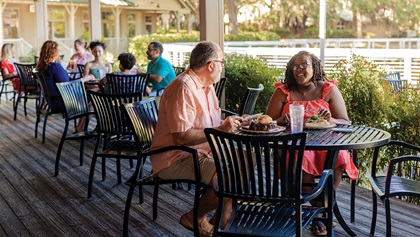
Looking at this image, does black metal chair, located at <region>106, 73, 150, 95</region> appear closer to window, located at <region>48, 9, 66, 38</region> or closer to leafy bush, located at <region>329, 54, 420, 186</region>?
leafy bush, located at <region>329, 54, 420, 186</region>

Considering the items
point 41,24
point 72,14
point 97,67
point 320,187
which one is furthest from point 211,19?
point 72,14

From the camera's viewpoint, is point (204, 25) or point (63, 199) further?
point (204, 25)

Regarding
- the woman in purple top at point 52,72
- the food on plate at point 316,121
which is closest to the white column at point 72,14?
the woman in purple top at point 52,72

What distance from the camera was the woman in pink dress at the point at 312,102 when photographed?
161 inches

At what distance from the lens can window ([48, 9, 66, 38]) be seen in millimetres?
23159

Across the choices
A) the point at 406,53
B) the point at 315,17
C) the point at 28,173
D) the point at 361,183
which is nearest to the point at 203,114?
the point at 361,183

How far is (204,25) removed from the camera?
21.7ft

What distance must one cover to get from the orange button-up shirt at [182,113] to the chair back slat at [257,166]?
0.56 meters

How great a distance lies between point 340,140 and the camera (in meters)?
3.48

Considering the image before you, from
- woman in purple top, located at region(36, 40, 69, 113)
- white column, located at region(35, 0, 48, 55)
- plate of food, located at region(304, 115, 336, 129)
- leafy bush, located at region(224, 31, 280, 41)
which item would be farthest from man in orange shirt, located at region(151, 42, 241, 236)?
leafy bush, located at region(224, 31, 280, 41)

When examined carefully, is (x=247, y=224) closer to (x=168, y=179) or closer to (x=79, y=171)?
(x=168, y=179)

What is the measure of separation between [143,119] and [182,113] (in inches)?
30.6

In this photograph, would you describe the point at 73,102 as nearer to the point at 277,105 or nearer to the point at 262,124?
the point at 277,105

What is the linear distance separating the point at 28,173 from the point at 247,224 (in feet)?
11.8
